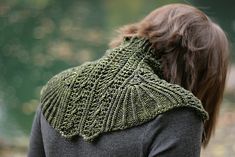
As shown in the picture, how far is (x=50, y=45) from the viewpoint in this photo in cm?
874

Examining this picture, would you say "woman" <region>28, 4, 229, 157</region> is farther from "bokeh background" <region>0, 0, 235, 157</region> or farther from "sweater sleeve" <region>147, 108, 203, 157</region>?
"bokeh background" <region>0, 0, 235, 157</region>

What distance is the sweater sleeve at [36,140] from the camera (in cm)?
186

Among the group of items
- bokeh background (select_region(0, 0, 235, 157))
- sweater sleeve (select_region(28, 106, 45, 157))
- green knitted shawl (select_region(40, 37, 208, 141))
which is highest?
green knitted shawl (select_region(40, 37, 208, 141))

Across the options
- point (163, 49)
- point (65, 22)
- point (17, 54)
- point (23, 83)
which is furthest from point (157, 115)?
A: point (65, 22)

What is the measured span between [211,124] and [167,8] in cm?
42

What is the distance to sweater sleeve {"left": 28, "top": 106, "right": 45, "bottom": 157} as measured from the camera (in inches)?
73.4

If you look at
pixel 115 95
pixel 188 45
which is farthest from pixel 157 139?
pixel 188 45

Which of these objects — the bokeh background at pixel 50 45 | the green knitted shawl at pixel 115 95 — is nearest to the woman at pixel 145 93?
the green knitted shawl at pixel 115 95

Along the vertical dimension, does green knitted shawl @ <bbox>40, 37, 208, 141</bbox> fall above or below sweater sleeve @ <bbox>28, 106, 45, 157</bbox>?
above

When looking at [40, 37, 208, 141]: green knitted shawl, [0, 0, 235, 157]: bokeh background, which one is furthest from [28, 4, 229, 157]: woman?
[0, 0, 235, 157]: bokeh background

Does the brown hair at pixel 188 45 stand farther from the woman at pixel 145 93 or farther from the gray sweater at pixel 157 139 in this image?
the gray sweater at pixel 157 139

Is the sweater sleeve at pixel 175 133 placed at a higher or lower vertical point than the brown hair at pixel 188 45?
lower

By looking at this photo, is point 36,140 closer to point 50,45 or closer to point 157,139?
point 157,139

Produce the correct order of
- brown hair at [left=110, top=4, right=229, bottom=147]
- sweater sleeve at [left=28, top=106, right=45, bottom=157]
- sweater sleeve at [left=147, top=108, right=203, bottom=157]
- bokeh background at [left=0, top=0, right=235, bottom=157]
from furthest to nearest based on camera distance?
bokeh background at [left=0, top=0, right=235, bottom=157] < sweater sleeve at [left=28, top=106, right=45, bottom=157] < brown hair at [left=110, top=4, right=229, bottom=147] < sweater sleeve at [left=147, top=108, right=203, bottom=157]
